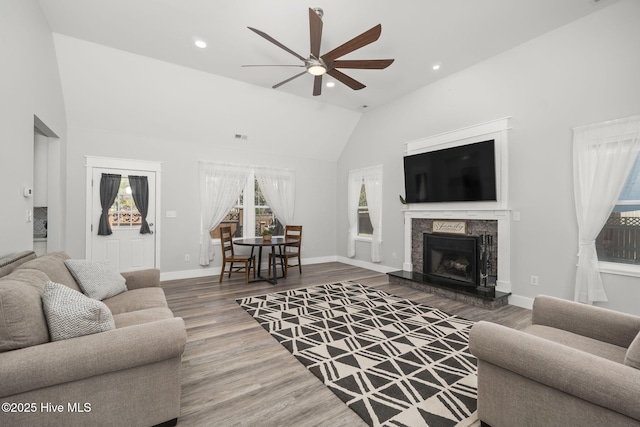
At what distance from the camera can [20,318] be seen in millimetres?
1373

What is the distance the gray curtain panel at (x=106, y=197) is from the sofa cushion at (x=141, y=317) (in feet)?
11.3

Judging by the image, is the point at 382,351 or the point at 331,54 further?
the point at 331,54

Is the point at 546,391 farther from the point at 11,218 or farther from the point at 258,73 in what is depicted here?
the point at 258,73

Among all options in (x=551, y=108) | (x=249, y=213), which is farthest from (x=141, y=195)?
(x=551, y=108)

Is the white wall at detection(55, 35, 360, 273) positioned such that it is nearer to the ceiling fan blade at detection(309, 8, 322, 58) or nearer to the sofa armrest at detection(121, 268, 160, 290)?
the sofa armrest at detection(121, 268, 160, 290)

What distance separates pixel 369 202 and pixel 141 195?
14.7 ft

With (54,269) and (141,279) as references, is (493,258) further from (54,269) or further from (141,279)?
(54,269)

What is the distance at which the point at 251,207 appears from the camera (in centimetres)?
619

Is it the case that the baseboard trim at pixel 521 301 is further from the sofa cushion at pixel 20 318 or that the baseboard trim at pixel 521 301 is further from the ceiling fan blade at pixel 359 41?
the sofa cushion at pixel 20 318

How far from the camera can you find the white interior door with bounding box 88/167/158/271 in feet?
15.6

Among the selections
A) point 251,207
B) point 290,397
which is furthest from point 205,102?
point 290,397

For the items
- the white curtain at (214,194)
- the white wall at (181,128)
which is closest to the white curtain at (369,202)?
the white wall at (181,128)

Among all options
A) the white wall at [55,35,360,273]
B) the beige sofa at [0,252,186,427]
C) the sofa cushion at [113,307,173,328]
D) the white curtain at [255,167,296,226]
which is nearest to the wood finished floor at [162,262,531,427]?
the beige sofa at [0,252,186,427]

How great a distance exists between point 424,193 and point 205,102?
4.22 m
